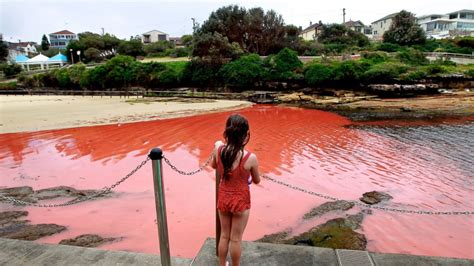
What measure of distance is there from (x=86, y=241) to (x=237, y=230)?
11.9ft

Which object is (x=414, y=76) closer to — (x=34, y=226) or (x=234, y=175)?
(x=234, y=175)

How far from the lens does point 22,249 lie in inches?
159

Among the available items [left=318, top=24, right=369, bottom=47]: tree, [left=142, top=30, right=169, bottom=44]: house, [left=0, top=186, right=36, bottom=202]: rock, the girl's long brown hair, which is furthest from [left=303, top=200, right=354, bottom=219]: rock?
[left=142, top=30, right=169, bottom=44]: house

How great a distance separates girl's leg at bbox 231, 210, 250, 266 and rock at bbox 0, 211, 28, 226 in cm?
534

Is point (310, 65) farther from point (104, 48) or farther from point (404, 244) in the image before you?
point (104, 48)

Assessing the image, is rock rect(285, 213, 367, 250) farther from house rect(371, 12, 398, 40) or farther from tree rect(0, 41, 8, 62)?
tree rect(0, 41, 8, 62)

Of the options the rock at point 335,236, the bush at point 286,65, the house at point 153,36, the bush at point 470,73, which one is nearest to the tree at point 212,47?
the bush at point 286,65

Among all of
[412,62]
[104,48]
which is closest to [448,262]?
[412,62]

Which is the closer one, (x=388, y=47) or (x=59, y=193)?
(x=59, y=193)

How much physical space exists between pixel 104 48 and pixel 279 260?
61806 mm

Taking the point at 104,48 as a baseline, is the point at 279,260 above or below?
below

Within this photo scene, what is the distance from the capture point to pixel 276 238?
5539mm

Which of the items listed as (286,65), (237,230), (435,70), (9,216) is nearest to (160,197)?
(237,230)

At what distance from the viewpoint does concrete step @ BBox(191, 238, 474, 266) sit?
3.60 metres
